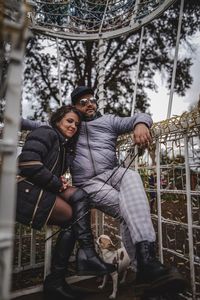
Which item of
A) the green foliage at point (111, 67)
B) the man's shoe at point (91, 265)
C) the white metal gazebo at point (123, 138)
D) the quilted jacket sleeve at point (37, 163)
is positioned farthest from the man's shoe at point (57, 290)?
the green foliage at point (111, 67)

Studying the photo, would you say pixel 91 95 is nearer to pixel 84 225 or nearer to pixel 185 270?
pixel 84 225

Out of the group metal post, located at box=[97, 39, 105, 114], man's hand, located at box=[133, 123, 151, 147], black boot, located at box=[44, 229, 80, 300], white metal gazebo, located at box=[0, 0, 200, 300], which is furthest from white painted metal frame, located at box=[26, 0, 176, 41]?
black boot, located at box=[44, 229, 80, 300]

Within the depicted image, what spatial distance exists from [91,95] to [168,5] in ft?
4.43

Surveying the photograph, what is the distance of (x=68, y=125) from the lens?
206 centimetres

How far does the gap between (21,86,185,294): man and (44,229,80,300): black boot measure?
0.36m

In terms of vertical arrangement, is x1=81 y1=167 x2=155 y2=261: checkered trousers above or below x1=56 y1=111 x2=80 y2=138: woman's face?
below

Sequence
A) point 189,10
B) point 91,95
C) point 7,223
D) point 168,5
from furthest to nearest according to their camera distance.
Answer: point 189,10, point 168,5, point 91,95, point 7,223

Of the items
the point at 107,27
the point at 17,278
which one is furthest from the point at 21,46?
the point at 107,27

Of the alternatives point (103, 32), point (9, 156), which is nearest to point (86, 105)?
point (103, 32)

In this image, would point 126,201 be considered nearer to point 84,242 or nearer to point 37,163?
point 84,242

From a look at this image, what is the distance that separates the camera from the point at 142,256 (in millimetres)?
1392

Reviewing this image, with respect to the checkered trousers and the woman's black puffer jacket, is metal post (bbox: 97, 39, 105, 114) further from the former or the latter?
the woman's black puffer jacket

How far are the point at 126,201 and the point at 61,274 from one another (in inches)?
26.7

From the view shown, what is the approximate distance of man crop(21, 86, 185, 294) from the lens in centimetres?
132
